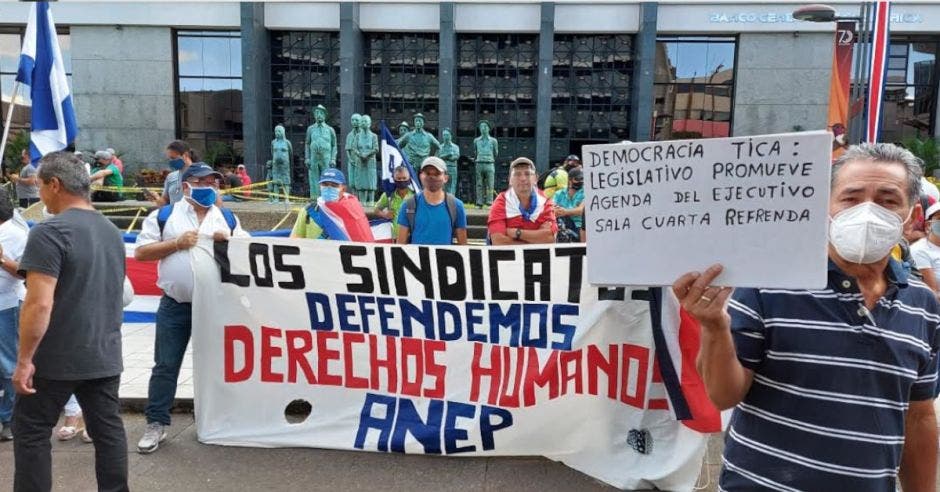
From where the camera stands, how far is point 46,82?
508 centimetres

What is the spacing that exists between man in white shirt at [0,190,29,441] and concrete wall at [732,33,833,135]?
81.5ft

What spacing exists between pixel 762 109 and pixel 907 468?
25.8 m

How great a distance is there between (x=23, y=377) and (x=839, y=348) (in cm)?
293

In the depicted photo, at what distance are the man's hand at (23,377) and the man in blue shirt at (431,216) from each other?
2.99 meters

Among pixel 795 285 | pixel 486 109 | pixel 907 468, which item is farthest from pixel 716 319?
pixel 486 109

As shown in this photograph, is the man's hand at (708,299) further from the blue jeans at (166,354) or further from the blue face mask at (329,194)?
the blue face mask at (329,194)

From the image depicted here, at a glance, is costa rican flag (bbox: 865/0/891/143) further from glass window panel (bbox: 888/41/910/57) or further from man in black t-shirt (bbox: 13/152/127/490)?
glass window panel (bbox: 888/41/910/57)

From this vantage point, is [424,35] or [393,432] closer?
[393,432]

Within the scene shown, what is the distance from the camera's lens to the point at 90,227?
2.86 m

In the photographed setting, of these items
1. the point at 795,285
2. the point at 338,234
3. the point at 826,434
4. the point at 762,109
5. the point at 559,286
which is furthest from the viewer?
the point at 762,109

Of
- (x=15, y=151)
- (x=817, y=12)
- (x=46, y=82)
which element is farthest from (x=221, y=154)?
(x=46, y=82)

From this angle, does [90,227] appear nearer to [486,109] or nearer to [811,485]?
[811,485]

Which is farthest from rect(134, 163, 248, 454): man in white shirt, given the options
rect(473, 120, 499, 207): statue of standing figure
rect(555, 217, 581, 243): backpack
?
rect(473, 120, 499, 207): statue of standing figure

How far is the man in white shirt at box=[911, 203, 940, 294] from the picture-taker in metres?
4.39
